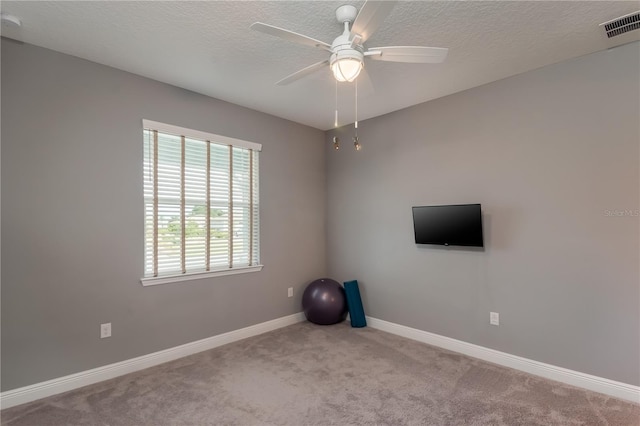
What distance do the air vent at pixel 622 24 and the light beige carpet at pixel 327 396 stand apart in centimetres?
268

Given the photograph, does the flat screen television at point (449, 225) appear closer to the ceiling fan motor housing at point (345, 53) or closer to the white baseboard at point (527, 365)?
the white baseboard at point (527, 365)

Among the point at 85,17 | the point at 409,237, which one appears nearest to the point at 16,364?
the point at 85,17

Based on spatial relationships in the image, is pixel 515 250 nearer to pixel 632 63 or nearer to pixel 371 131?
pixel 632 63

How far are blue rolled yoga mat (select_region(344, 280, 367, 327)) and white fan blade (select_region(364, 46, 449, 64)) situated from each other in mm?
2878

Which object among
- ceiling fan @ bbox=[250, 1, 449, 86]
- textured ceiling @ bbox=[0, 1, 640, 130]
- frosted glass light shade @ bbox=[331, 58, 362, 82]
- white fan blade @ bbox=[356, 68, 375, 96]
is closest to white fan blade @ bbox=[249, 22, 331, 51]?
ceiling fan @ bbox=[250, 1, 449, 86]

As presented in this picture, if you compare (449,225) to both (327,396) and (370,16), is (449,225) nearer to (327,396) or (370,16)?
(327,396)

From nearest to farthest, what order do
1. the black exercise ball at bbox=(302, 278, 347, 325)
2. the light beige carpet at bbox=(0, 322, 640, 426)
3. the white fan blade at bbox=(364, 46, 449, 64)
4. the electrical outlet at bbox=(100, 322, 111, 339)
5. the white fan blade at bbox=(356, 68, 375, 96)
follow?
the white fan blade at bbox=(364, 46, 449, 64), the light beige carpet at bbox=(0, 322, 640, 426), the electrical outlet at bbox=(100, 322, 111, 339), the white fan blade at bbox=(356, 68, 375, 96), the black exercise ball at bbox=(302, 278, 347, 325)

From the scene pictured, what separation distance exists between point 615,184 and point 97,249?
424 centimetres

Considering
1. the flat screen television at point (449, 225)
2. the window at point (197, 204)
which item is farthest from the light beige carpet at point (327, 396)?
the flat screen television at point (449, 225)

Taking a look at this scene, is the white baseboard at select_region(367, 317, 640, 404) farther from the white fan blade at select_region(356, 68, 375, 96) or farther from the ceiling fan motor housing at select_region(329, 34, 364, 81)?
the ceiling fan motor housing at select_region(329, 34, 364, 81)

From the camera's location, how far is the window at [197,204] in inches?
120

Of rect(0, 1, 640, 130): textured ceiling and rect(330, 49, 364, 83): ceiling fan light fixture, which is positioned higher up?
rect(0, 1, 640, 130): textured ceiling

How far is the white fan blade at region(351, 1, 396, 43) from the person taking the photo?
1.51 m

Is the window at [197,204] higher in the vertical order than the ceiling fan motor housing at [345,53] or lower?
lower
